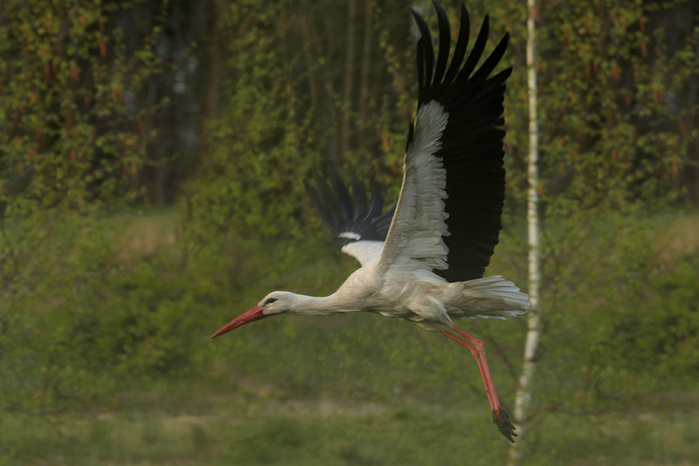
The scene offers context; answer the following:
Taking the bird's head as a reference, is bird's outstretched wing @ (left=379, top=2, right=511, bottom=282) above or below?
above

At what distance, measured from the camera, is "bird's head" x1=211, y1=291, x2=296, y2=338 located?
7219 mm

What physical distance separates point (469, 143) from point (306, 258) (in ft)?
28.6

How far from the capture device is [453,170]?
6.36 metres

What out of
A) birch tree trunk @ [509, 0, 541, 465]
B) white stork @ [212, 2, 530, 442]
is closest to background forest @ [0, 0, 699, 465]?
birch tree trunk @ [509, 0, 541, 465]

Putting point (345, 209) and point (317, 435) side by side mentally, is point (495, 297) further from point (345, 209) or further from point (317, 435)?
point (317, 435)

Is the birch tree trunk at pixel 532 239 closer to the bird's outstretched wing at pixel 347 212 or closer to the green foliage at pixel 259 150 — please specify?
the green foliage at pixel 259 150

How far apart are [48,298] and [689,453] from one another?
9.68 metres

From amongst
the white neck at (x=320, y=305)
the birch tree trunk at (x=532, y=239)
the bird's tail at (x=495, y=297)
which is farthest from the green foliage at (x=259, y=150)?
the bird's tail at (x=495, y=297)

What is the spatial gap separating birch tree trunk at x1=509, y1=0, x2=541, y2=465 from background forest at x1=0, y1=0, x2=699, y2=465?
225mm

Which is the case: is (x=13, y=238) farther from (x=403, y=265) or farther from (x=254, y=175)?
(x=403, y=265)

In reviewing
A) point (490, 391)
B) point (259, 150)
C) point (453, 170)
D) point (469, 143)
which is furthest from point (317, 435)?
point (469, 143)

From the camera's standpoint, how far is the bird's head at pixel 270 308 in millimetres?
7219

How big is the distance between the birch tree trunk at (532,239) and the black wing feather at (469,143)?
555 centimetres

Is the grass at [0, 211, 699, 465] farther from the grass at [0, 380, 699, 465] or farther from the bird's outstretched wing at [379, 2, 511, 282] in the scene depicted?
the bird's outstretched wing at [379, 2, 511, 282]
